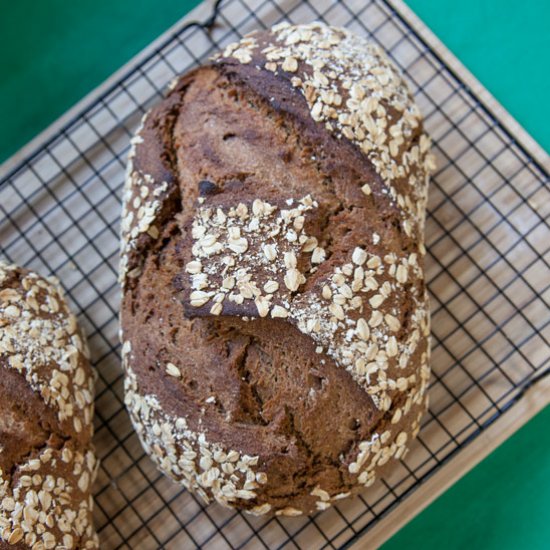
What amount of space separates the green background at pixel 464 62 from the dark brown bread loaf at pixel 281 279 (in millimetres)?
616

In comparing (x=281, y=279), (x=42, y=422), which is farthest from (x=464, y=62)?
(x=42, y=422)

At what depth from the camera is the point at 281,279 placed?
4.98 ft

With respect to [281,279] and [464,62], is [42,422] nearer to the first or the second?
[281,279]

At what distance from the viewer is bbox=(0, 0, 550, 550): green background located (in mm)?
2127

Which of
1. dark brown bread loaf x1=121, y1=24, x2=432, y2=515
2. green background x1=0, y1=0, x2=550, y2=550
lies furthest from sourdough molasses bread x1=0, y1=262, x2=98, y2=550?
green background x1=0, y1=0, x2=550, y2=550

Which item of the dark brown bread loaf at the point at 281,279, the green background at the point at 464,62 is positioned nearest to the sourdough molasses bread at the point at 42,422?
the dark brown bread loaf at the point at 281,279

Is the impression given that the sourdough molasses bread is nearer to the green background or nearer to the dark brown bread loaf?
the dark brown bread loaf

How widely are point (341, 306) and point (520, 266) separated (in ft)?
2.07

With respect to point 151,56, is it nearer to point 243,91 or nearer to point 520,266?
point 243,91

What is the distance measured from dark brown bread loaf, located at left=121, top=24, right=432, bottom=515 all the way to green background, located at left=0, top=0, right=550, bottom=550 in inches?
24.2

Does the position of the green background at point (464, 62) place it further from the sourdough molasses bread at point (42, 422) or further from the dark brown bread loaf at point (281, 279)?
the sourdough molasses bread at point (42, 422)

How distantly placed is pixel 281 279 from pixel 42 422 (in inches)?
24.7

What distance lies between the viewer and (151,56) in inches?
78.9

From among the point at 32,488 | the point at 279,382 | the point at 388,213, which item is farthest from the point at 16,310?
the point at 388,213
